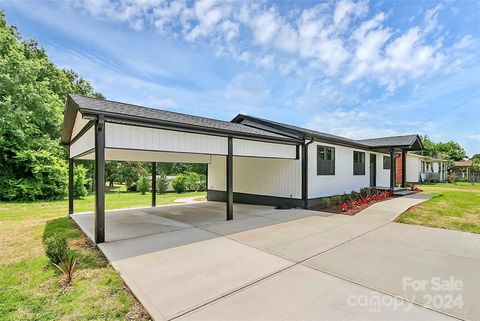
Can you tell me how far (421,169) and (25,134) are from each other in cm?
3768

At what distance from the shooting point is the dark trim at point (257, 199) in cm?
1084

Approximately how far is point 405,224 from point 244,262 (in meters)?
6.09

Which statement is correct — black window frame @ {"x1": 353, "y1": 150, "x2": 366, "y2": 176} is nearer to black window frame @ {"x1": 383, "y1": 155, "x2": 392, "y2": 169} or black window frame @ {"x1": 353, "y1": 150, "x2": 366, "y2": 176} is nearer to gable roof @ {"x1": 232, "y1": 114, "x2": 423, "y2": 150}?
gable roof @ {"x1": 232, "y1": 114, "x2": 423, "y2": 150}

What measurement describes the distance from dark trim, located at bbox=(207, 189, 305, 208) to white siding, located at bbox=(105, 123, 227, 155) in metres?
4.90

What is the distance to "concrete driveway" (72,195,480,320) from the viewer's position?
2.90 metres

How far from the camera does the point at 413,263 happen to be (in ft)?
14.3

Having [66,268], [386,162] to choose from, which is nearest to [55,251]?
[66,268]

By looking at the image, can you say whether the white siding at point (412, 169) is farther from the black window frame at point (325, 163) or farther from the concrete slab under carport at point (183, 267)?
the concrete slab under carport at point (183, 267)

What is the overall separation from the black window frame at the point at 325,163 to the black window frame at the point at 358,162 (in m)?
2.83

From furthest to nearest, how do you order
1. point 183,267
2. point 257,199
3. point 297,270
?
point 257,199
point 183,267
point 297,270

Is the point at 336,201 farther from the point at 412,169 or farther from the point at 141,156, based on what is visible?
the point at 412,169

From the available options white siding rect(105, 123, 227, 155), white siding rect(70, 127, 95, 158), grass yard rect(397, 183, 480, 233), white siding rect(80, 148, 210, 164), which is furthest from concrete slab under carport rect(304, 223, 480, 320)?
white siding rect(80, 148, 210, 164)

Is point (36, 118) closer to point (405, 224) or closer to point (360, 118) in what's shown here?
point (405, 224)

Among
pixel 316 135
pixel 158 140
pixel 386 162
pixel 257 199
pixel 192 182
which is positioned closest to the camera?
pixel 158 140
